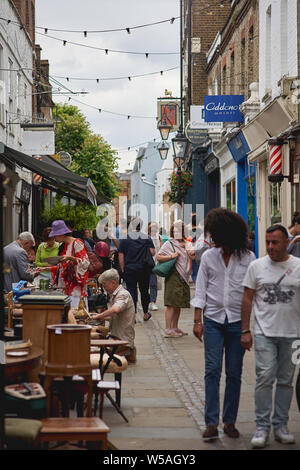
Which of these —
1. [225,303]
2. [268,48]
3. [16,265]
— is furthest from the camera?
[268,48]

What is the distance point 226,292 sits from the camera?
6543 mm

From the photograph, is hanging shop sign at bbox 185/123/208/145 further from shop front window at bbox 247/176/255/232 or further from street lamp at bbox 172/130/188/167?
shop front window at bbox 247/176/255/232

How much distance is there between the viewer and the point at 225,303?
21.5 ft

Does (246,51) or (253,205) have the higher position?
(246,51)

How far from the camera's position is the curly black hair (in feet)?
21.5

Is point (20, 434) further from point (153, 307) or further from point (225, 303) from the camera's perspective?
point (153, 307)

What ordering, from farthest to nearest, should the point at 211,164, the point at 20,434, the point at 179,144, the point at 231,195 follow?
the point at 211,164
the point at 179,144
the point at 231,195
the point at 20,434

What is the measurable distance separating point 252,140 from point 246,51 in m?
3.08

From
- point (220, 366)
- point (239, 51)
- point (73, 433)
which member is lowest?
point (73, 433)

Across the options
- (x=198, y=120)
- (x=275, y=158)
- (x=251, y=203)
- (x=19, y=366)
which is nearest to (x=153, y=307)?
(x=275, y=158)

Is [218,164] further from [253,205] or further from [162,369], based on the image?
[162,369]

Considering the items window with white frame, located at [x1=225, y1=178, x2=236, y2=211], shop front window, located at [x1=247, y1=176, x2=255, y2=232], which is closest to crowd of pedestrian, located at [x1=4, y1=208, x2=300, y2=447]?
shop front window, located at [x1=247, y1=176, x2=255, y2=232]

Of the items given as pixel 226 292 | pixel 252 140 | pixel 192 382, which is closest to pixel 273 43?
pixel 252 140

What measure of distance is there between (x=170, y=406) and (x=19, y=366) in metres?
2.51
